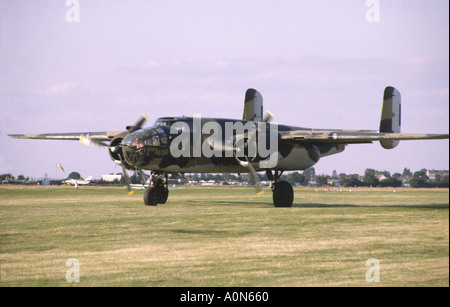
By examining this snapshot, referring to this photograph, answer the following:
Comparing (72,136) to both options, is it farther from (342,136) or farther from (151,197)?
(342,136)

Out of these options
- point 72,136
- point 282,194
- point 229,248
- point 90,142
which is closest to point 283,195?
point 282,194

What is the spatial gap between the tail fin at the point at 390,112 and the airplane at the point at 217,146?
10.3ft

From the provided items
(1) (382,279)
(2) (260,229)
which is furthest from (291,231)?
(1) (382,279)

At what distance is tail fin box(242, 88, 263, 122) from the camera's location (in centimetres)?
4136

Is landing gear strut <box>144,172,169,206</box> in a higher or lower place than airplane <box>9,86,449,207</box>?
lower

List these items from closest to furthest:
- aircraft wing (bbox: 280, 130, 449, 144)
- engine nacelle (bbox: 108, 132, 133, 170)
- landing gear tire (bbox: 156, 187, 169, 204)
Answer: aircraft wing (bbox: 280, 130, 449, 144) → engine nacelle (bbox: 108, 132, 133, 170) → landing gear tire (bbox: 156, 187, 169, 204)

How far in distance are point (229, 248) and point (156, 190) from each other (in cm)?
1765

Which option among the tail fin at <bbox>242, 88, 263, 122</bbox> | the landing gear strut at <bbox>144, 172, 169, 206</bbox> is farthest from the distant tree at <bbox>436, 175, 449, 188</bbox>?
the tail fin at <bbox>242, 88, 263, 122</bbox>

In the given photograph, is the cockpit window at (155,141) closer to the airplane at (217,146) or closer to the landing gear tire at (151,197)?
the airplane at (217,146)

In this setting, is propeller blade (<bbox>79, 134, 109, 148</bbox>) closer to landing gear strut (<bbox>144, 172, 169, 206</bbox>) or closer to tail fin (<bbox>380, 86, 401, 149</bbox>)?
landing gear strut (<bbox>144, 172, 169, 206</bbox>)

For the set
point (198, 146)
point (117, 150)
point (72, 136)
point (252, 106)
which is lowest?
point (117, 150)

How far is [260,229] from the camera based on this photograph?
21.2m

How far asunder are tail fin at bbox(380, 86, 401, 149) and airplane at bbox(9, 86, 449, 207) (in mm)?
3130

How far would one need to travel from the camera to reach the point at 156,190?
33938mm
